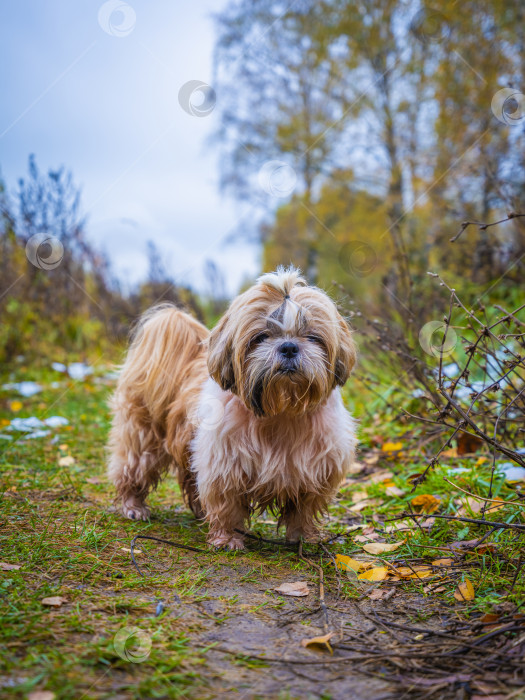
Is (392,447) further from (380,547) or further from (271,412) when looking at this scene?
(271,412)

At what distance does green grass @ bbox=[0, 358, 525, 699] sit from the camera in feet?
5.36

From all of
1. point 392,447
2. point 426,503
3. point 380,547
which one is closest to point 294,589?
point 380,547

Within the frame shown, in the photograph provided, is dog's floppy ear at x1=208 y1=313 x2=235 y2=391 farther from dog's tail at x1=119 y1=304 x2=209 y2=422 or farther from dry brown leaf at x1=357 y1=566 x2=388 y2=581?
dry brown leaf at x1=357 y1=566 x2=388 y2=581

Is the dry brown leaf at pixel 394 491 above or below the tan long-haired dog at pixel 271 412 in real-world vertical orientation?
below

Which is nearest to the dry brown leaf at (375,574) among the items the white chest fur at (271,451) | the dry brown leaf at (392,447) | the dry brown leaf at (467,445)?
the white chest fur at (271,451)

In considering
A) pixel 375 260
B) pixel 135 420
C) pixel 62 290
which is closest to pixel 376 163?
pixel 375 260

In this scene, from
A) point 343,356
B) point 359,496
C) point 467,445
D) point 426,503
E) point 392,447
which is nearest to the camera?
point 343,356

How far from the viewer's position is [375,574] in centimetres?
260

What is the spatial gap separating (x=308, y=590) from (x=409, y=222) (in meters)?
10.8

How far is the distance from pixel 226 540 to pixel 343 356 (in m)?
1.13

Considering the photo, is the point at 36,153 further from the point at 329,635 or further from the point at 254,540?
the point at 329,635

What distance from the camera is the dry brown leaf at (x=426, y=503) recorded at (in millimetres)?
3352

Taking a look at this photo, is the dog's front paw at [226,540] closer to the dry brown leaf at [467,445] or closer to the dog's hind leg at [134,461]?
the dog's hind leg at [134,461]

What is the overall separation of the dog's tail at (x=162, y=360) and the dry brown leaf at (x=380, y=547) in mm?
1375
